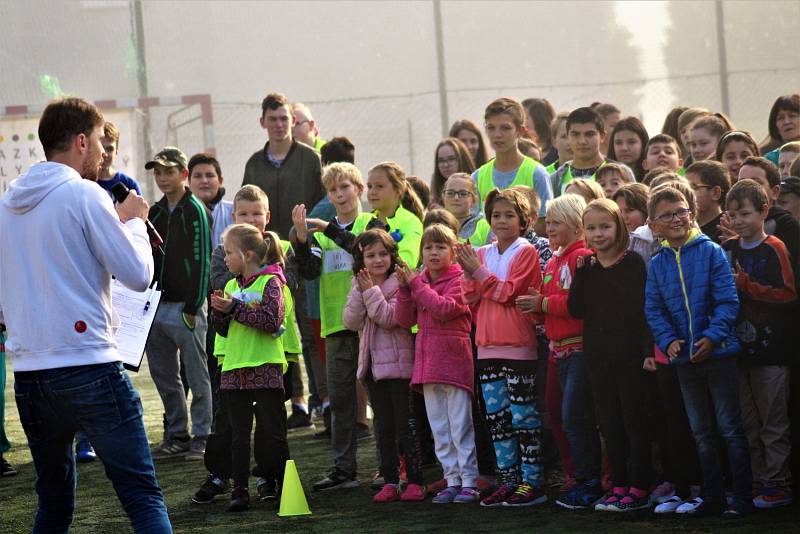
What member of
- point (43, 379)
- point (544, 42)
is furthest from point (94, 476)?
point (544, 42)

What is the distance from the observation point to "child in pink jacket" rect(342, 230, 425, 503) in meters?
6.12

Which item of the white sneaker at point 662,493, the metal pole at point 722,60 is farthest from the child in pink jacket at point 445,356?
the metal pole at point 722,60

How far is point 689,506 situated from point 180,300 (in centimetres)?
341

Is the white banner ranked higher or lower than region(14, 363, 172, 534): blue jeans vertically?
higher

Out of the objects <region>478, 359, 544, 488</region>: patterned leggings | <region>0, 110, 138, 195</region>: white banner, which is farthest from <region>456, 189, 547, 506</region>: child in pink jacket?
<region>0, 110, 138, 195</region>: white banner

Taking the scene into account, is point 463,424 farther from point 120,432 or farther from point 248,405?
point 120,432

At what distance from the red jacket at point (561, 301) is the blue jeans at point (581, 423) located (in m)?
0.09

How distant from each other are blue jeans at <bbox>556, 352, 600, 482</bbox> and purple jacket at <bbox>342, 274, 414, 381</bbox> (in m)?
0.83

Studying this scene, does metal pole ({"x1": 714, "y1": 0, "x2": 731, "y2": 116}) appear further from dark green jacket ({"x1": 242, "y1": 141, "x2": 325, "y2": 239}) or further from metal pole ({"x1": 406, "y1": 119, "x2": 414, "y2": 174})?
dark green jacket ({"x1": 242, "y1": 141, "x2": 325, "y2": 239})

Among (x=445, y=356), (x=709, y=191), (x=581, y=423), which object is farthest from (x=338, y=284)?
(x=709, y=191)

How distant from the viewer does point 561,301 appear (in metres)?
5.70

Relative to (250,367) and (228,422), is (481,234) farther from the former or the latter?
(228,422)

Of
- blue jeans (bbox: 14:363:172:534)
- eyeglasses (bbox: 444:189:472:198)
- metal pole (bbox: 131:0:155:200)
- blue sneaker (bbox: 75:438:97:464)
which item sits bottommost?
blue sneaker (bbox: 75:438:97:464)

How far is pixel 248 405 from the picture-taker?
6.04 meters
